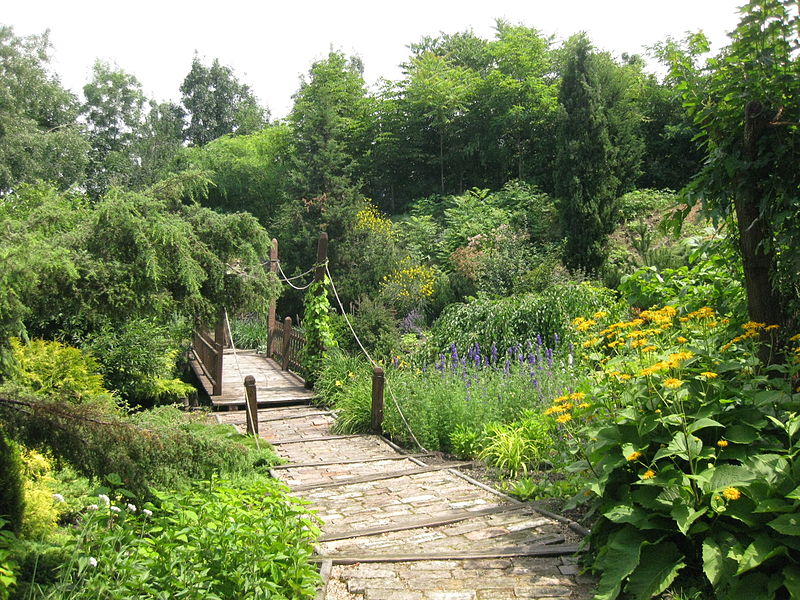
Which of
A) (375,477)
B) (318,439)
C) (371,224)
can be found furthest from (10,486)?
(371,224)

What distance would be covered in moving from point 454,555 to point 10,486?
2322 mm

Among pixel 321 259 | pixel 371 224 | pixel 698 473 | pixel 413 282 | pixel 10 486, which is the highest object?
pixel 371 224

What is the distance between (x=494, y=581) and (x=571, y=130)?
45.9ft

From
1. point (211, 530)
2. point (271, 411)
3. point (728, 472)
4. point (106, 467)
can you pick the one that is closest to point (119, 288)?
point (106, 467)

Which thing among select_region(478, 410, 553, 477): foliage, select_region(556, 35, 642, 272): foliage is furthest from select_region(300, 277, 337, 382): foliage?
select_region(556, 35, 642, 272): foliage

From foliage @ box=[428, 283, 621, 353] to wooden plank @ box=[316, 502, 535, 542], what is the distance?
→ 428cm

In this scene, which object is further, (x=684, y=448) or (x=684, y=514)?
(x=684, y=448)

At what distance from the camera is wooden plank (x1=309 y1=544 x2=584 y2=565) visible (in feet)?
12.3

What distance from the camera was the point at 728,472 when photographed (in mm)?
3135

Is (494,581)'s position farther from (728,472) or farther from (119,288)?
(119,288)

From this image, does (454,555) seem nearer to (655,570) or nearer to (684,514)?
(655,570)

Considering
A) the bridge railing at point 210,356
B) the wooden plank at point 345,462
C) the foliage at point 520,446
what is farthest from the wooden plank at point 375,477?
Result: the bridge railing at point 210,356

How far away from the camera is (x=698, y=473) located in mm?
3246

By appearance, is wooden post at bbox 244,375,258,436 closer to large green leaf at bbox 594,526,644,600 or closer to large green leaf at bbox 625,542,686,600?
large green leaf at bbox 594,526,644,600
